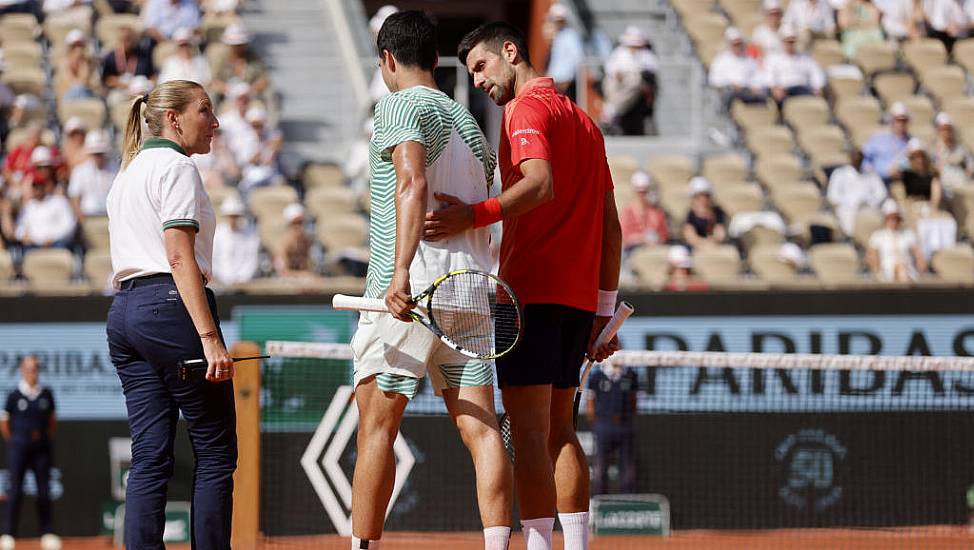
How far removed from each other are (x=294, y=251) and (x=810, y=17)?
757 cm

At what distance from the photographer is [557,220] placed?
17.5ft

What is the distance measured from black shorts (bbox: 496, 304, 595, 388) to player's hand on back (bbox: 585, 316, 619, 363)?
0.85 ft

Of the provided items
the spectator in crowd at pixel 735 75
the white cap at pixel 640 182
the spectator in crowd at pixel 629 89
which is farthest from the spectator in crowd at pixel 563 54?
the white cap at pixel 640 182

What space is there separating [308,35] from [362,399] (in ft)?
39.2

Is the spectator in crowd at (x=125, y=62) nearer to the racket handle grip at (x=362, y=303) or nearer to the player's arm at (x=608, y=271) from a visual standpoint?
the player's arm at (x=608, y=271)

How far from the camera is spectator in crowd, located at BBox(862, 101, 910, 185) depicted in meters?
14.0

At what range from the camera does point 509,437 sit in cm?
557

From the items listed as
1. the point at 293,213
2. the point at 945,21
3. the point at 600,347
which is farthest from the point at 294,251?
the point at 945,21

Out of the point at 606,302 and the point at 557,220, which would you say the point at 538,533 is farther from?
the point at 557,220

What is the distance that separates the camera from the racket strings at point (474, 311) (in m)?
4.91

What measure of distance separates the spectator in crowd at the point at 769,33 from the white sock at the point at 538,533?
36.1 feet

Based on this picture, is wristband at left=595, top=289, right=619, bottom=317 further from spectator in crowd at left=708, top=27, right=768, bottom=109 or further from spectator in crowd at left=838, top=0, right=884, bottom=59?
spectator in crowd at left=838, top=0, right=884, bottom=59

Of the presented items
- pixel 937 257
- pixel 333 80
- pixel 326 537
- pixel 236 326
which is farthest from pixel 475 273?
pixel 333 80

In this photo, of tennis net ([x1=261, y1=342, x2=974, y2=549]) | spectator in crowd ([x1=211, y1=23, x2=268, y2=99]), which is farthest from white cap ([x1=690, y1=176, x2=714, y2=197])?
spectator in crowd ([x1=211, y1=23, x2=268, y2=99])
